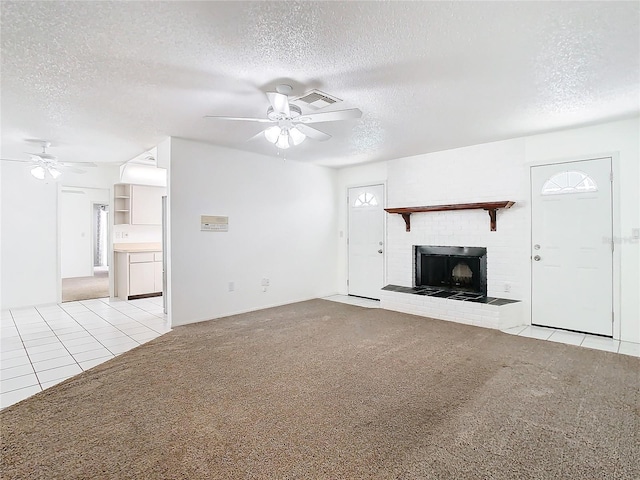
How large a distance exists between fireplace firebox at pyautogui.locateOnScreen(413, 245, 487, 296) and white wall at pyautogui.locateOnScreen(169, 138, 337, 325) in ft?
6.16

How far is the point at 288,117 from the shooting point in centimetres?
288

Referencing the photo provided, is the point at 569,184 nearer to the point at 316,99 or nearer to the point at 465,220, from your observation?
Result: the point at 465,220

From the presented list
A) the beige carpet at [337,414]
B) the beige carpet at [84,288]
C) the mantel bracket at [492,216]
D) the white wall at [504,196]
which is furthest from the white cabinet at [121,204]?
the mantel bracket at [492,216]

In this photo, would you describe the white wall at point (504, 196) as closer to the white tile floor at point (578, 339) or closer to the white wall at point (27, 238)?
the white tile floor at point (578, 339)

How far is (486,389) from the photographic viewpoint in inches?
104

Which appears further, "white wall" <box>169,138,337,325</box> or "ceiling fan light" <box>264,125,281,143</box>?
"white wall" <box>169,138,337,325</box>

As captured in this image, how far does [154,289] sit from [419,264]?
5.14 metres

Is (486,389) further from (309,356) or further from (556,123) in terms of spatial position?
(556,123)

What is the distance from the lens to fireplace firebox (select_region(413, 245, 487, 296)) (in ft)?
16.3

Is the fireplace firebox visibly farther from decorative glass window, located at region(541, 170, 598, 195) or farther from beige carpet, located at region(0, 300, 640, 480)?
beige carpet, located at region(0, 300, 640, 480)

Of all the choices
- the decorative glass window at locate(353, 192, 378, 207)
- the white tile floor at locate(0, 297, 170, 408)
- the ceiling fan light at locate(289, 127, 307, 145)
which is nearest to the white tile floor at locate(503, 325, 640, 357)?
the decorative glass window at locate(353, 192, 378, 207)

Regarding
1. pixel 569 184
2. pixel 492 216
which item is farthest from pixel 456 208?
pixel 569 184

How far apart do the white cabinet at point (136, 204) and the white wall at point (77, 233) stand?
10.4 feet

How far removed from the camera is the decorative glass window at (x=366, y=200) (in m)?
6.28
